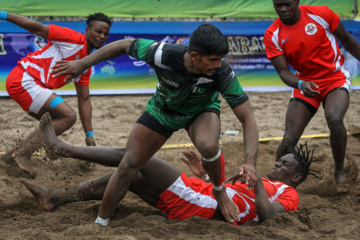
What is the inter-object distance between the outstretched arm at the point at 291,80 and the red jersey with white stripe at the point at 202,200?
4.08ft

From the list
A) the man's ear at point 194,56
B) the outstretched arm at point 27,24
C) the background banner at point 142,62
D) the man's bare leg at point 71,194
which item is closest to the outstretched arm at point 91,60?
the man's ear at point 194,56

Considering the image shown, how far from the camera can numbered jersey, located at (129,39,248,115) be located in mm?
4004

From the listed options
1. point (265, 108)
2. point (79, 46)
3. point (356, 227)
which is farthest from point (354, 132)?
point (79, 46)

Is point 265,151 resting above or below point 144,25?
below

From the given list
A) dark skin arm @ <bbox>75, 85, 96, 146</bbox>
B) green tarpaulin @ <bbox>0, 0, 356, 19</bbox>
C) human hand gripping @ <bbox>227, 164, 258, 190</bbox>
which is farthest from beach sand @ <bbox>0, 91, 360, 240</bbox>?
green tarpaulin @ <bbox>0, 0, 356, 19</bbox>

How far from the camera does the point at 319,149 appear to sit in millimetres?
7141

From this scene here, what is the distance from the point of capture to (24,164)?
5.64m

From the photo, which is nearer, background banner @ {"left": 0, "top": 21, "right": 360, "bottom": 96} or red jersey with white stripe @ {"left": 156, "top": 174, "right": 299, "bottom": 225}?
red jersey with white stripe @ {"left": 156, "top": 174, "right": 299, "bottom": 225}

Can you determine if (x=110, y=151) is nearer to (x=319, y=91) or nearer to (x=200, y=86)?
A: (x=200, y=86)

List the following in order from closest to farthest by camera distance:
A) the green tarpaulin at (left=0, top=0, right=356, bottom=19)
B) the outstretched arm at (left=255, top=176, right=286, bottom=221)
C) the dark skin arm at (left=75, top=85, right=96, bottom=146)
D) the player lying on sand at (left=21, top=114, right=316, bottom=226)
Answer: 1. the outstretched arm at (left=255, top=176, right=286, bottom=221)
2. the player lying on sand at (left=21, top=114, right=316, bottom=226)
3. the dark skin arm at (left=75, top=85, right=96, bottom=146)
4. the green tarpaulin at (left=0, top=0, right=356, bottom=19)

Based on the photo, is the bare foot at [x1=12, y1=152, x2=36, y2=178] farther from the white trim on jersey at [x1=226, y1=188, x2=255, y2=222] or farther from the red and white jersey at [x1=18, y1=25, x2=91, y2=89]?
the white trim on jersey at [x1=226, y1=188, x2=255, y2=222]

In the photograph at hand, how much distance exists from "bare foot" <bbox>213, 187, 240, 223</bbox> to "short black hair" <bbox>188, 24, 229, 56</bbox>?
4.06ft

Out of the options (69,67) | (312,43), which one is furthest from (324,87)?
(69,67)

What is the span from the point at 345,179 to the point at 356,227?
1.58m
